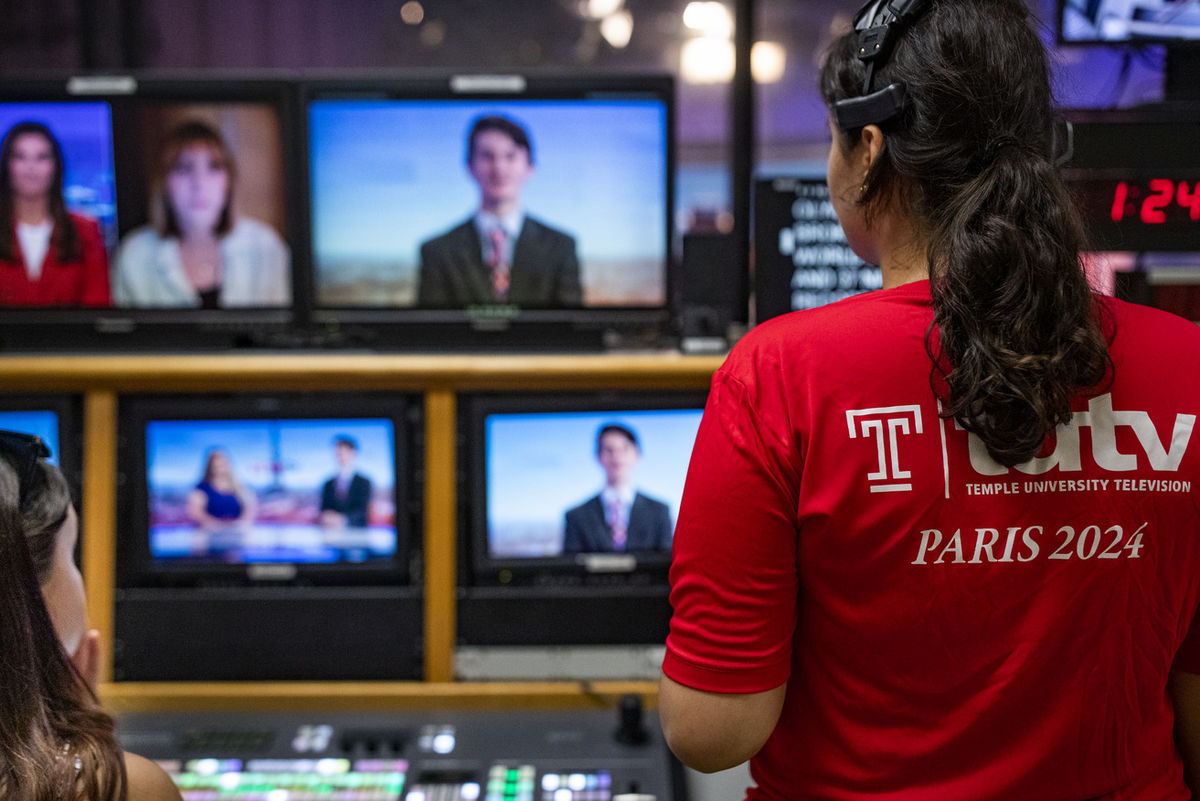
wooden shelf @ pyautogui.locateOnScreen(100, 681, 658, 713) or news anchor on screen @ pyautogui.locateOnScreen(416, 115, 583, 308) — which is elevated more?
news anchor on screen @ pyautogui.locateOnScreen(416, 115, 583, 308)

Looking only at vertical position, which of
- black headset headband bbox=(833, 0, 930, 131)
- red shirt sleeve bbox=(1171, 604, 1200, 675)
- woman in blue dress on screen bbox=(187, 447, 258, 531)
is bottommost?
red shirt sleeve bbox=(1171, 604, 1200, 675)

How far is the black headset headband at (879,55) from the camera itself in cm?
84

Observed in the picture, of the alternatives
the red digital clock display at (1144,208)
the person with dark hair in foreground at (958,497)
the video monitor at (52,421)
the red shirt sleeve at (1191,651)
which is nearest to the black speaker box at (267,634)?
the video monitor at (52,421)

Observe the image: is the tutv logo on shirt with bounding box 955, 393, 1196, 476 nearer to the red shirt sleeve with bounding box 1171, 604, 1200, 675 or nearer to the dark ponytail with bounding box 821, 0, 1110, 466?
the dark ponytail with bounding box 821, 0, 1110, 466

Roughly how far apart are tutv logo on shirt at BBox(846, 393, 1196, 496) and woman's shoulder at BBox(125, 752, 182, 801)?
683mm

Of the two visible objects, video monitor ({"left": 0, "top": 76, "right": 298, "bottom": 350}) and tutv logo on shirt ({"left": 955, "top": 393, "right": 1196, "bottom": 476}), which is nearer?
tutv logo on shirt ({"left": 955, "top": 393, "right": 1196, "bottom": 476})

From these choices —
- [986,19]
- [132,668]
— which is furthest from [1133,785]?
[132,668]

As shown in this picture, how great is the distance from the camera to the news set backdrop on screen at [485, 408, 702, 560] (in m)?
1.49

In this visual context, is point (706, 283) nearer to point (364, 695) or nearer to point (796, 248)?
point (796, 248)

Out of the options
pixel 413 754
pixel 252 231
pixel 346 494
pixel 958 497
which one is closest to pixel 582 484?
pixel 346 494

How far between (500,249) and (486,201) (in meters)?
0.08

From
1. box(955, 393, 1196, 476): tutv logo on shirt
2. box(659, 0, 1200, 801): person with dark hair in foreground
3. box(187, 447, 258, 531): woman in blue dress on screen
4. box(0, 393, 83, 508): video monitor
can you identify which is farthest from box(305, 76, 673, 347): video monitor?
box(955, 393, 1196, 476): tutv logo on shirt

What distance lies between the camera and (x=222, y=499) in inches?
58.2

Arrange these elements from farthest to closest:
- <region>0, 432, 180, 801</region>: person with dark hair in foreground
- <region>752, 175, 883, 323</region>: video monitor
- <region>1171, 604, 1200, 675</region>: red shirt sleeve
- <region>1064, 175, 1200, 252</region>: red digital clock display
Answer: <region>752, 175, 883, 323</region>: video monitor
<region>1064, 175, 1200, 252</region>: red digital clock display
<region>1171, 604, 1200, 675</region>: red shirt sleeve
<region>0, 432, 180, 801</region>: person with dark hair in foreground
